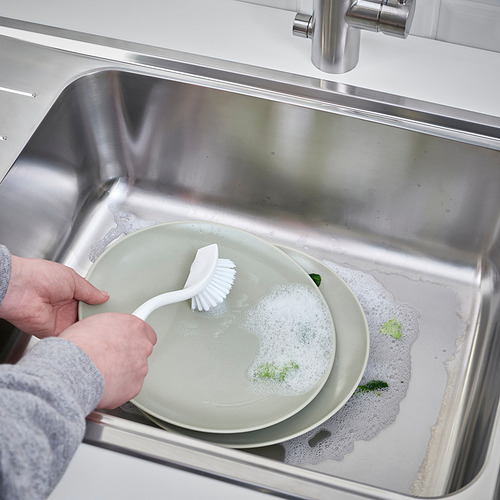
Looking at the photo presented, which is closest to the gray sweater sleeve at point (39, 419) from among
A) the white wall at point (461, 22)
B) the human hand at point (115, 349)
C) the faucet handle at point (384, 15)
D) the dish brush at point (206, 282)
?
the human hand at point (115, 349)

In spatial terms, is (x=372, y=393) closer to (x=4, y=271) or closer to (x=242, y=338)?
(x=242, y=338)

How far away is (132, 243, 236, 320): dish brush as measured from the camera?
0.86 meters

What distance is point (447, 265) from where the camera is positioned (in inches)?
39.1

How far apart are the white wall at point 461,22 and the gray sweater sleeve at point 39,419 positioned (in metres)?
0.74

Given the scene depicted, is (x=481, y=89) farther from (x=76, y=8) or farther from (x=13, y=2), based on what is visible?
(x=13, y=2)

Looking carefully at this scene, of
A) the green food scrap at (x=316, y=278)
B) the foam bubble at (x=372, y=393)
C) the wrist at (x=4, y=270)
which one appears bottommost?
the foam bubble at (x=372, y=393)

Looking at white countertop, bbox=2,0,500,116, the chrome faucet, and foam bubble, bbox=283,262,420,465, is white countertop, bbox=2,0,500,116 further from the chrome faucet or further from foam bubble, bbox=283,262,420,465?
foam bubble, bbox=283,262,420,465

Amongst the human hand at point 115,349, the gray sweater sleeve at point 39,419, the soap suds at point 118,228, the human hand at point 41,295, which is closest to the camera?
the gray sweater sleeve at point 39,419

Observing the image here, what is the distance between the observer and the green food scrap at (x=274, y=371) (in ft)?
2.76

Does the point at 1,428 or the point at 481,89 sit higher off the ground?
the point at 481,89

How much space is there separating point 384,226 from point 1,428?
677 millimetres

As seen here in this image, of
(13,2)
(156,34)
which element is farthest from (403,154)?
(13,2)

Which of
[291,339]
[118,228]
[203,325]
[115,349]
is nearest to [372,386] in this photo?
[291,339]

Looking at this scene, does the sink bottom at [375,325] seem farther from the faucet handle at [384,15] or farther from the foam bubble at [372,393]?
the faucet handle at [384,15]
